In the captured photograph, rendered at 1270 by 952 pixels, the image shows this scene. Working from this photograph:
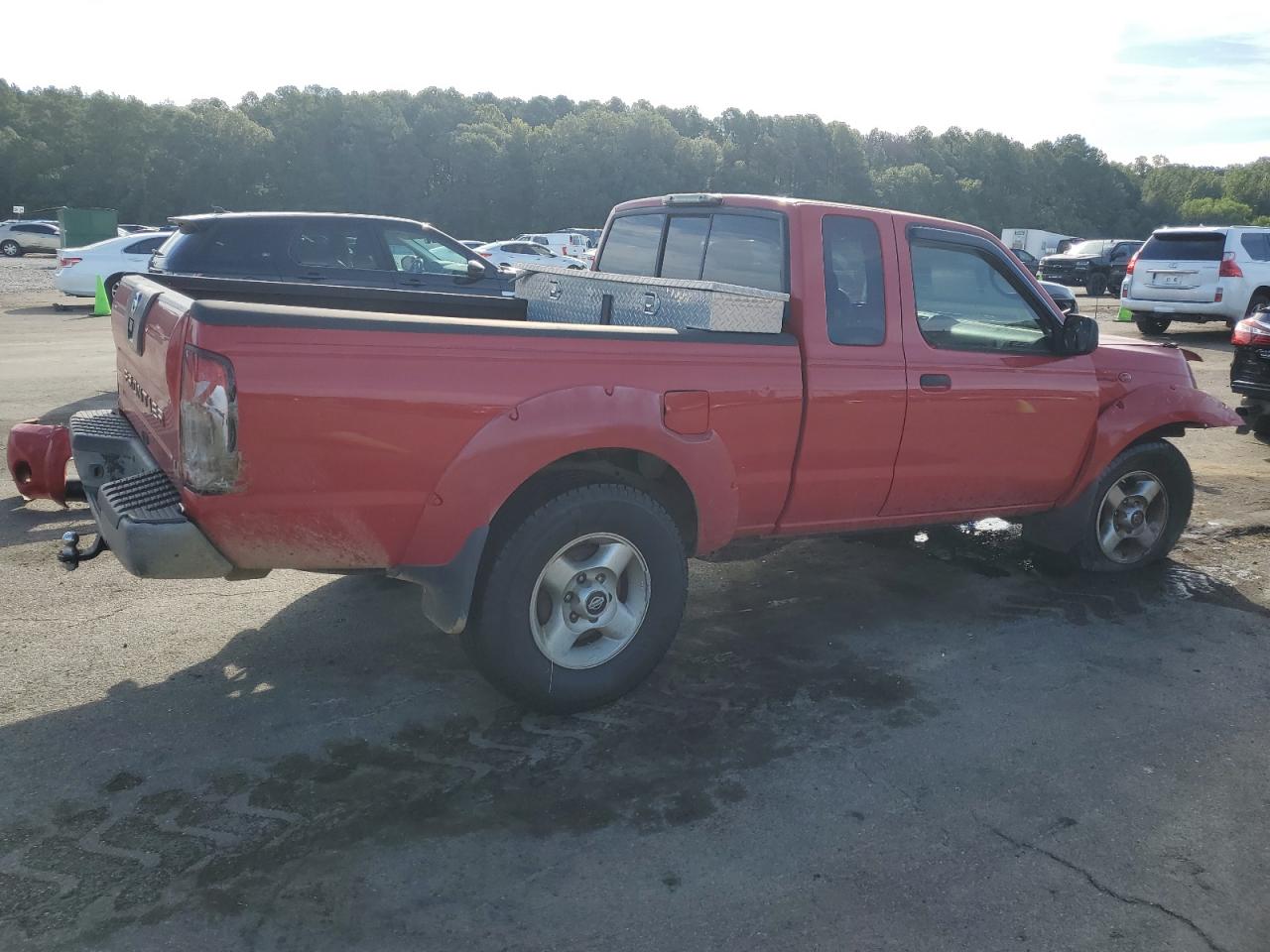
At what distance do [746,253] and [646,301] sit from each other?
538 mm

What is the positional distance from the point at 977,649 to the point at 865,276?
5.90 feet

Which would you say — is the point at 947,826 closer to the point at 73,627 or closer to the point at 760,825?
the point at 760,825

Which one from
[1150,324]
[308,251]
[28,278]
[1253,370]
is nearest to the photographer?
[1253,370]

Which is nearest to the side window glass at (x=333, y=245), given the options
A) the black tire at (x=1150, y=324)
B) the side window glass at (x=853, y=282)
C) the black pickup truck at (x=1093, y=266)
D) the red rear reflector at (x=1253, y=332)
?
the side window glass at (x=853, y=282)

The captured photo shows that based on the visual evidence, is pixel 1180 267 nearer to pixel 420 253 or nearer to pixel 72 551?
pixel 420 253

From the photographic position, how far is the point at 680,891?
2.94m

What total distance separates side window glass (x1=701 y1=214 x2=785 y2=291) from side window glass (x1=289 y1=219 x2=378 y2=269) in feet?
21.4

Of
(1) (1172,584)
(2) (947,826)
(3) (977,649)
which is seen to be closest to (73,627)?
(2) (947,826)

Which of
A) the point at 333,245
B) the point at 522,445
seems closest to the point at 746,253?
the point at 522,445

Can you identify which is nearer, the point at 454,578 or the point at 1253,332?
the point at 454,578

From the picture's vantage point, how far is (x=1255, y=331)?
359 inches

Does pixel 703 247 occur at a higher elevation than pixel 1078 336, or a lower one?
higher

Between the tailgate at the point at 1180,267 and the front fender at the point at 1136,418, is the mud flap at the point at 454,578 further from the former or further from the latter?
the tailgate at the point at 1180,267

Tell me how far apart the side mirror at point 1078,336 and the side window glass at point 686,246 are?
1868 millimetres
